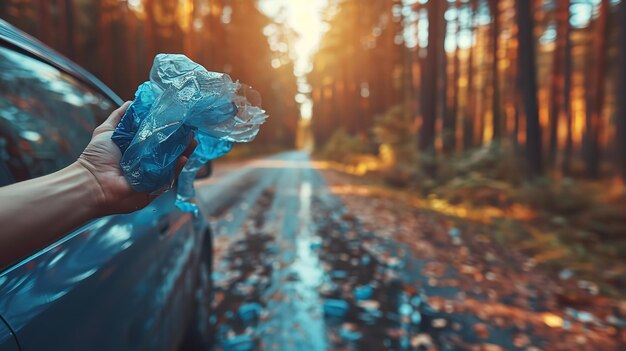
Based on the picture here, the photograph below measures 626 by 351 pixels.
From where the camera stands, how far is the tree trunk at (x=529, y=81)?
10.8m

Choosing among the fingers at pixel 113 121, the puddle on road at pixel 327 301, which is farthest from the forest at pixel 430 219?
the fingers at pixel 113 121

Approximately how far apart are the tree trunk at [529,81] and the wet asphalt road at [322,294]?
5.65m

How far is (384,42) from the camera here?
27.3 meters

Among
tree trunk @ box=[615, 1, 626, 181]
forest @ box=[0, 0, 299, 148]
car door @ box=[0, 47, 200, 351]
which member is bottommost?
car door @ box=[0, 47, 200, 351]

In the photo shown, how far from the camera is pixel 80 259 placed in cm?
164

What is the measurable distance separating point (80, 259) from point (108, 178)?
45cm

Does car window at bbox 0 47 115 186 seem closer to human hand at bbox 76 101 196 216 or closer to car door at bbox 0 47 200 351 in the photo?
car door at bbox 0 47 200 351

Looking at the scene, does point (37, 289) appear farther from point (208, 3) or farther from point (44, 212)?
point (208, 3)

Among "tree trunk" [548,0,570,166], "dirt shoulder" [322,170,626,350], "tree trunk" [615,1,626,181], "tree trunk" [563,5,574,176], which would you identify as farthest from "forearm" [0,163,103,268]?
"tree trunk" [563,5,574,176]

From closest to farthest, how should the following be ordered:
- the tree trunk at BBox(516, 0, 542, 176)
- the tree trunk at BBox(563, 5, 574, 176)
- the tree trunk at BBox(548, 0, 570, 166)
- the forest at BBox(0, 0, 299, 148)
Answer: the tree trunk at BBox(516, 0, 542, 176)
the forest at BBox(0, 0, 299, 148)
the tree trunk at BBox(548, 0, 570, 166)
the tree trunk at BBox(563, 5, 574, 176)

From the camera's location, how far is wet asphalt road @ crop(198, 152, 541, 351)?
362 cm

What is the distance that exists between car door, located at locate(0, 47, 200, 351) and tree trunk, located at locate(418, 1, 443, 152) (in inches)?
504

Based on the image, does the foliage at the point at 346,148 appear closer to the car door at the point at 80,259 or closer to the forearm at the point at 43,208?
the car door at the point at 80,259

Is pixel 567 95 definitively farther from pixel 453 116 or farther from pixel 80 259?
pixel 80 259
